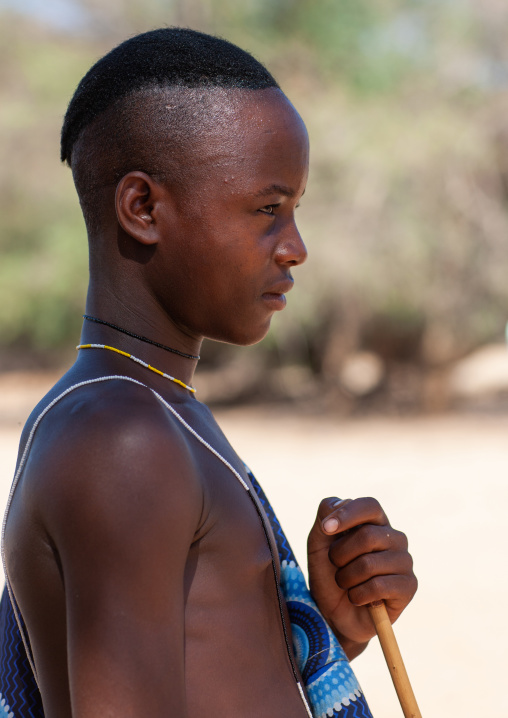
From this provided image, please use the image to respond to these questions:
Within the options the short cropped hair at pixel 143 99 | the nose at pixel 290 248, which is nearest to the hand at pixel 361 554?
the nose at pixel 290 248

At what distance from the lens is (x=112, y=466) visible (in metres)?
1.00

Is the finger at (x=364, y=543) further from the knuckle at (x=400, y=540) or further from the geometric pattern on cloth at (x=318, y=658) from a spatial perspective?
the geometric pattern on cloth at (x=318, y=658)

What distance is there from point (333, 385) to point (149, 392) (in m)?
11.5

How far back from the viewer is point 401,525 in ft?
22.5

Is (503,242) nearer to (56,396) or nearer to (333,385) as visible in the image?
(333,385)

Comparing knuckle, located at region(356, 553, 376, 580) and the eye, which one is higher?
the eye

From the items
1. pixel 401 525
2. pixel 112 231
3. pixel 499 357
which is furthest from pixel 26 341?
pixel 112 231

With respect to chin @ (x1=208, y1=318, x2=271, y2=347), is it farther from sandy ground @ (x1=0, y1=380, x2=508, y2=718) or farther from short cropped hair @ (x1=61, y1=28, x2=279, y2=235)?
sandy ground @ (x1=0, y1=380, x2=508, y2=718)

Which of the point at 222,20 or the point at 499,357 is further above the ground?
the point at 222,20

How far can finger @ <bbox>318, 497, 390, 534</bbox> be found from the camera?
4.58ft

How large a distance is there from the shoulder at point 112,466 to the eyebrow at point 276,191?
0.43 metres

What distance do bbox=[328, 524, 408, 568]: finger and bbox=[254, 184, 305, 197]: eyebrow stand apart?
1.98 ft

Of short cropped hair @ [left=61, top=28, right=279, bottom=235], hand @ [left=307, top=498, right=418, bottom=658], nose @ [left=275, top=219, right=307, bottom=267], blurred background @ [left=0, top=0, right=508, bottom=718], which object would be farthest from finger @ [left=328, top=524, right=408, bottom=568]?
blurred background @ [left=0, top=0, right=508, bottom=718]

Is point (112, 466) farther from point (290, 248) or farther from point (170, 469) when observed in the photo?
point (290, 248)
